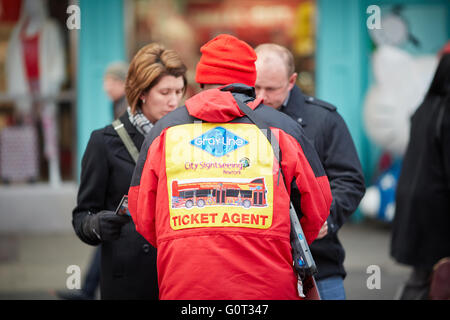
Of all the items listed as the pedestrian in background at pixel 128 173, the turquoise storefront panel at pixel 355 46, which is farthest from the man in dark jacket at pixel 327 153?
the turquoise storefront panel at pixel 355 46

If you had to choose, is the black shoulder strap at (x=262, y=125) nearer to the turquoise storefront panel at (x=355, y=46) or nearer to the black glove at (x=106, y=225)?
the black glove at (x=106, y=225)

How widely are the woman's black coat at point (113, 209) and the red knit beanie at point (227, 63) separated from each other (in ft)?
2.90

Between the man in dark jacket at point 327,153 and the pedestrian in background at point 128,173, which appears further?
the man in dark jacket at point 327,153

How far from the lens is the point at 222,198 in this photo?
2508 millimetres

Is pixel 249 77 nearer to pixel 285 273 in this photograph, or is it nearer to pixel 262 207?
pixel 262 207

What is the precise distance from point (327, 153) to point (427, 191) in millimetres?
1411

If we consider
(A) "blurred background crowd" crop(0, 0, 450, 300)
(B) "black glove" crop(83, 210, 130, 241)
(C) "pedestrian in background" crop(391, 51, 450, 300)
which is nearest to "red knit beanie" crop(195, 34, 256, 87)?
(B) "black glove" crop(83, 210, 130, 241)

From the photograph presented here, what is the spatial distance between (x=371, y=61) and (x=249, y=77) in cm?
707

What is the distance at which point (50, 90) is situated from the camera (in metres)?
9.86

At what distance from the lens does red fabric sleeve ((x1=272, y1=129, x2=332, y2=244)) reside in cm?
256

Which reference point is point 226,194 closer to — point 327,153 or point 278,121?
point 278,121

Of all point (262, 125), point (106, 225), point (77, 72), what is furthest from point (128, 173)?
point (77, 72)

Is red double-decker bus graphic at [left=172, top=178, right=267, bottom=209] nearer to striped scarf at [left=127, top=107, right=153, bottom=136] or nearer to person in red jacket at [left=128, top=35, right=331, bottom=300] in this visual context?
person in red jacket at [left=128, top=35, right=331, bottom=300]

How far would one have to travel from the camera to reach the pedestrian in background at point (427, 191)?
4777 mm
